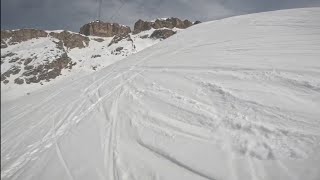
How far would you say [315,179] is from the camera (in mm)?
3180

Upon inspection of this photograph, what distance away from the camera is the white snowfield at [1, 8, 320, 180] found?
3723 millimetres

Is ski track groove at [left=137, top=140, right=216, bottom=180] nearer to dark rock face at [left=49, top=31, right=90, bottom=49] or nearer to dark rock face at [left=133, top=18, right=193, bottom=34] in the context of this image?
dark rock face at [left=49, top=31, right=90, bottom=49]

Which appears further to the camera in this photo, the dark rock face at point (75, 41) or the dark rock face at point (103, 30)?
the dark rock face at point (103, 30)

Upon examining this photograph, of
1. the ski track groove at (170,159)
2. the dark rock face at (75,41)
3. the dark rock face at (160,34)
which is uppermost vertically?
the ski track groove at (170,159)

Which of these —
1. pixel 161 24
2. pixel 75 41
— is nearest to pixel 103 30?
pixel 75 41

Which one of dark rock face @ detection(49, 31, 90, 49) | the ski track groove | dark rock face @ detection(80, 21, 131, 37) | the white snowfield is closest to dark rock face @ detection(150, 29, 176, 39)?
dark rock face @ detection(80, 21, 131, 37)

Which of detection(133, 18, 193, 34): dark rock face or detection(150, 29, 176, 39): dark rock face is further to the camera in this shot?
detection(133, 18, 193, 34): dark rock face

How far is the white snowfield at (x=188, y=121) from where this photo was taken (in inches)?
147

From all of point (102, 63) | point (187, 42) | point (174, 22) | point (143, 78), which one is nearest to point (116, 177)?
point (143, 78)

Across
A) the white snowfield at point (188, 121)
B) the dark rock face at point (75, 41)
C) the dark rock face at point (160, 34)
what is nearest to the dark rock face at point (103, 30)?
the dark rock face at point (75, 41)

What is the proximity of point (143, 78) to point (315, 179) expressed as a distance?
5.15 meters

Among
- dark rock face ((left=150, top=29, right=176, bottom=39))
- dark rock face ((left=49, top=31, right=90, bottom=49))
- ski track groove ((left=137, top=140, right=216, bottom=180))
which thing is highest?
ski track groove ((left=137, top=140, right=216, bottom=180))

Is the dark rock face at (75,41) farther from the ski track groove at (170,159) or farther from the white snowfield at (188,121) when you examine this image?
the ski track groove at (170,159)

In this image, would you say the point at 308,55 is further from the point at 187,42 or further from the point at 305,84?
the point at 187,42
